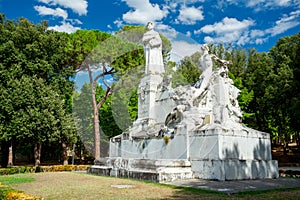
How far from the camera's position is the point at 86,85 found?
101 ft

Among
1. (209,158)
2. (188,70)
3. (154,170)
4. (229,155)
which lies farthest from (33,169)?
(188,70)

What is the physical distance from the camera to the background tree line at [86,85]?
24000mm

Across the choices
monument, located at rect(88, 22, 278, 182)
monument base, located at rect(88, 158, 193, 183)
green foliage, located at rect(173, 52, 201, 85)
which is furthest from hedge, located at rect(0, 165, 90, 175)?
green foliage, located at rect(173, 52, 201, 85)

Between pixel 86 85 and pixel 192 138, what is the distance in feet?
68.2

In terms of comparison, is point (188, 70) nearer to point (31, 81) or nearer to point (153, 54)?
point (31, 81)

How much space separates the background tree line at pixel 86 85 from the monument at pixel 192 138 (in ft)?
34.3

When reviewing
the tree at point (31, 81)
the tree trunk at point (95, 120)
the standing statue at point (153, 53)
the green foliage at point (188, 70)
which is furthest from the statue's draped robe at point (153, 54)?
the green foliage at point (188, 70)

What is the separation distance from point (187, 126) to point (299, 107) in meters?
16.7

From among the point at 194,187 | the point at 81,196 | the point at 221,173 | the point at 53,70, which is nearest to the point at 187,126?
the point at 221,173

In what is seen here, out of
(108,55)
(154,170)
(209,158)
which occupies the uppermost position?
(108,55)

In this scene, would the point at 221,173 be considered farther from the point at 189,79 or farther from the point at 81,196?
the point at 189,79

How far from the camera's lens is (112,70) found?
3006 centimetres

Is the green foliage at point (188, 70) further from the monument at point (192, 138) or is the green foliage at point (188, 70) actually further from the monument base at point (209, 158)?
the monument base at point (209, 158)

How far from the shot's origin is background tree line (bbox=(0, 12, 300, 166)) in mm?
24000
